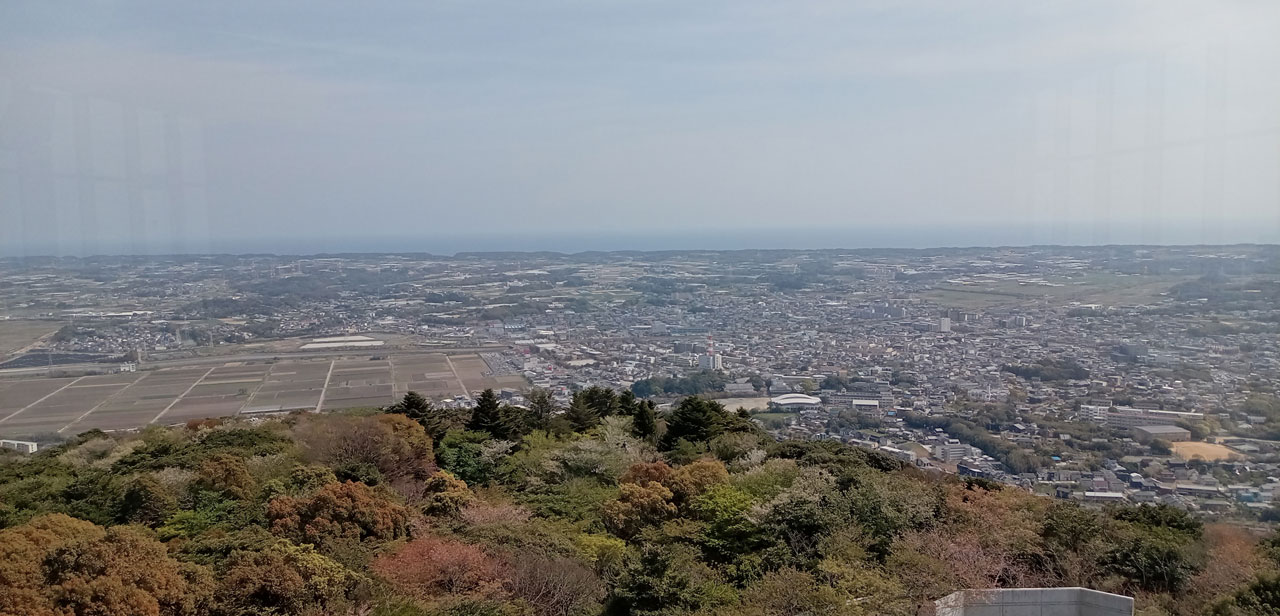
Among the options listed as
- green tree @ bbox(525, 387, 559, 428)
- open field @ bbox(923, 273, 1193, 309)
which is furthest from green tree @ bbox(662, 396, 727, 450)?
open field @ bbox(923, 273, 1193, 309)

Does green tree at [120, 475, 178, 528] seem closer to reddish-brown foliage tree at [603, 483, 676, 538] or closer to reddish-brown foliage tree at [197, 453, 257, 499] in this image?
reddish-brown foliage tree at [197, 453, 257, 499]

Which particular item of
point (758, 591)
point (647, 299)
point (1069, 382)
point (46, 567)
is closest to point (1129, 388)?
point (1069, 382)

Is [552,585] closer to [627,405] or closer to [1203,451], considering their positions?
[627,405]

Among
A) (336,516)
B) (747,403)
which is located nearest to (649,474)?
(336,516)

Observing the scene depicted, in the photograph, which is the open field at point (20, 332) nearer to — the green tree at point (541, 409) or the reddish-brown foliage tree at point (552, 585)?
the green tree at point (541, 409)

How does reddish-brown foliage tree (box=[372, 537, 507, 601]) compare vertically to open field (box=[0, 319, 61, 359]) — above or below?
below

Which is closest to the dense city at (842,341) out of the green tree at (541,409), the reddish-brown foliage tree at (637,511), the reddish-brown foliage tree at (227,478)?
the green tree at (541,409)
